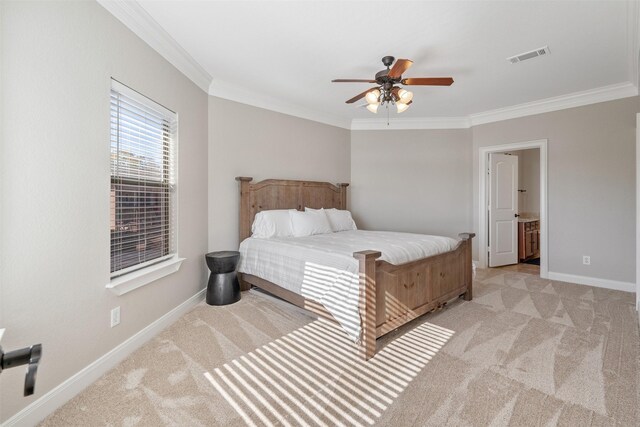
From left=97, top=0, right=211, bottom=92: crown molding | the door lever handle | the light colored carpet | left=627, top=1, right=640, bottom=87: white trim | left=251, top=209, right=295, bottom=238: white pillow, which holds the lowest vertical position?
the light colored carpet

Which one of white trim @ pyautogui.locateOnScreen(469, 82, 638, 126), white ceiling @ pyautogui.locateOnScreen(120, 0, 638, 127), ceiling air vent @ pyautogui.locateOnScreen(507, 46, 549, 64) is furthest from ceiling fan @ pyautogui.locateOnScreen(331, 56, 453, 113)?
white trim @ pyautogui.locateOnScreen(469, 82, 638, 126)

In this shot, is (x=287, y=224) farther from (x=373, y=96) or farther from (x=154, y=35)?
(x=154, y=35)

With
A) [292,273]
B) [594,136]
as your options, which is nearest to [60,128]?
[292,273]

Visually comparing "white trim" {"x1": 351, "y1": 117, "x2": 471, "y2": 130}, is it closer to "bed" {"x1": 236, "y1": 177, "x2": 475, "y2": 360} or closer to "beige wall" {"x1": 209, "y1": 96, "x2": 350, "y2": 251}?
"beige wall" {"x1": 209, "y1": 96, "x2": 350, "y2": 251}

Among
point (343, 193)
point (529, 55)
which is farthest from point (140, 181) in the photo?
point (529, 55)

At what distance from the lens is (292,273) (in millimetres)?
2791

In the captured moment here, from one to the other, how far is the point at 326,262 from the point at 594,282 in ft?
12.7

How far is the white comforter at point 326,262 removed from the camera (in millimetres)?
2211

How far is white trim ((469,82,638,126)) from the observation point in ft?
11.9

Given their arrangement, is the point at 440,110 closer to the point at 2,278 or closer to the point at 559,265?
the point at 559,265

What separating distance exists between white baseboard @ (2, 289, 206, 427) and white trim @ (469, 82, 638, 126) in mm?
5211

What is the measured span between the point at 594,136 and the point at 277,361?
4785 mm

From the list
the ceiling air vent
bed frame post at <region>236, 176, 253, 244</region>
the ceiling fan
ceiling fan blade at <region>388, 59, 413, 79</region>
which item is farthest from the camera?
bed frame post at <region>236, 176, 253, 244</region>

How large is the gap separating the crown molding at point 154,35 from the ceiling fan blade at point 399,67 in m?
1.98
